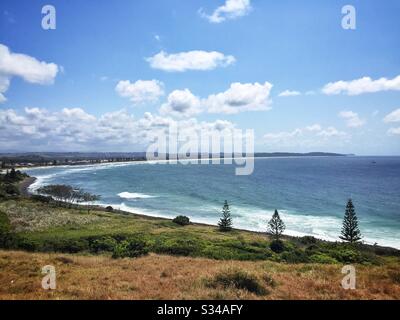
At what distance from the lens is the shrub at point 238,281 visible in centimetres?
1239

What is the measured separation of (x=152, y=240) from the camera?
36719mm

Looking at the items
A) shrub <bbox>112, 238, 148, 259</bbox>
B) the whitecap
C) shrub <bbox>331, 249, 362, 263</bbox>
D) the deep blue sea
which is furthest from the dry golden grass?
the whitecap

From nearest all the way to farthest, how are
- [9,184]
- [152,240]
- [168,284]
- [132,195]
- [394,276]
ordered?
1. [168,284]
2. [394,276]
3. [152,240]
4. [132,195]
5. [9,184]

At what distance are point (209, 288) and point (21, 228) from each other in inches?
1842

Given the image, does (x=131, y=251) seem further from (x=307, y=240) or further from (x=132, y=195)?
(x=132, y=195)

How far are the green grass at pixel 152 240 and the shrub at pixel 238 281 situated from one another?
1353 centimetres

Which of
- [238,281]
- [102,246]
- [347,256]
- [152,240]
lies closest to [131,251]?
[102,246]

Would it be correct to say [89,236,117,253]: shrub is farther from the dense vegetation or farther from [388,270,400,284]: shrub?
the dense vegetation

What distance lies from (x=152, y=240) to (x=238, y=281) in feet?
83.1

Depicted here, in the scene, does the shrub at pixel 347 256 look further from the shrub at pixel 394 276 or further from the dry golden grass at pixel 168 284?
the shrub at pixel 394 276

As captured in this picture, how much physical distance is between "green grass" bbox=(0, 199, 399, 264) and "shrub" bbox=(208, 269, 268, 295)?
1353cm

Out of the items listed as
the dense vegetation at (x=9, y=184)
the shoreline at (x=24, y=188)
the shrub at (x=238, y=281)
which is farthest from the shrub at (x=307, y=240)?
the shoreline at (x=24, y=188)
